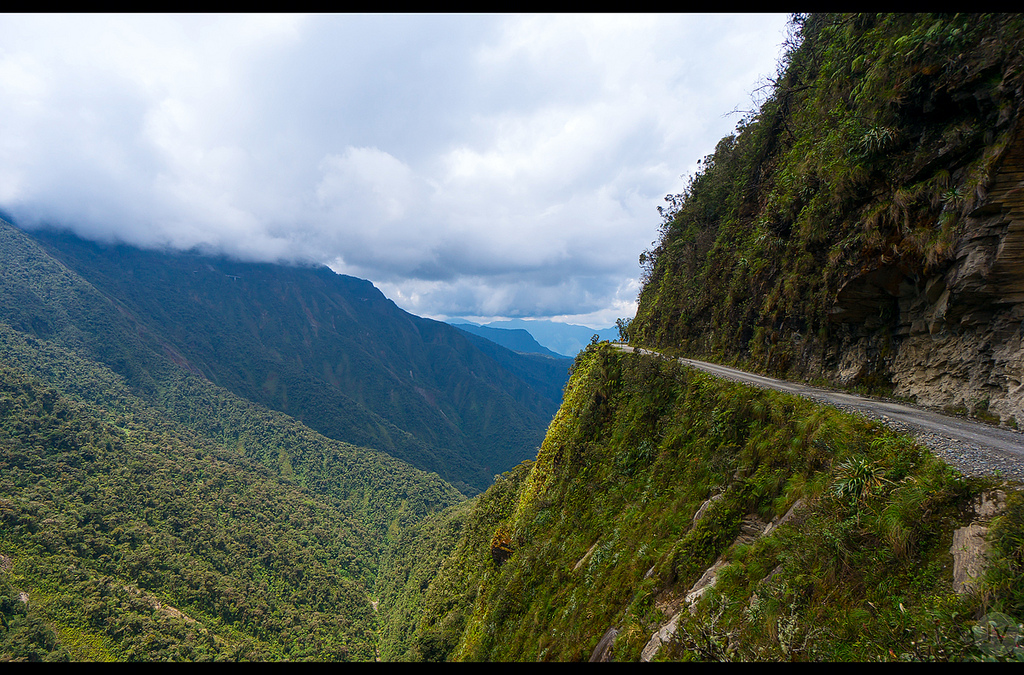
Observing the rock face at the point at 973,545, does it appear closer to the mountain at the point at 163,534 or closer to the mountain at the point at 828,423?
the mountain at the point at 828,423

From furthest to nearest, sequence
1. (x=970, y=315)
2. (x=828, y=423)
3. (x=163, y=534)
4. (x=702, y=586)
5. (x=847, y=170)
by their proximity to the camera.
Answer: (x=163, y=534) < (x=847, y=170) < (x=970, y=315) < (x=828, y=423) < (x=702, y=586)

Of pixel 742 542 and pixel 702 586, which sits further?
pixel 742 542

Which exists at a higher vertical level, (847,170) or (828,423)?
(847,170)

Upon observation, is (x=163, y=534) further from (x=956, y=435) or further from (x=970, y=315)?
(x=970, y=315)

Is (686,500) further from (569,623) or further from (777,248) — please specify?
(777,248)

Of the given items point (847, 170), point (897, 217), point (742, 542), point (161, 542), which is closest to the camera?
point (742, 542)

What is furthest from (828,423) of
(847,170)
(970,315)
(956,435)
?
(847,170)

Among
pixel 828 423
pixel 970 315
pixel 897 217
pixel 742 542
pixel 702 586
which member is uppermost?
pixel 897 217

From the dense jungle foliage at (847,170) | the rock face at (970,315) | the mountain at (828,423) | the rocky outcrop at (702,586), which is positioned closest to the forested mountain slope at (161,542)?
the mountain at (828,423)
